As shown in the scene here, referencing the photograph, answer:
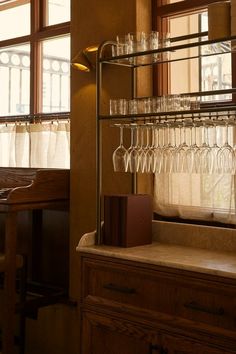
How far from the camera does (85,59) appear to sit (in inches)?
138

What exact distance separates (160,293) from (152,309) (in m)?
0.09

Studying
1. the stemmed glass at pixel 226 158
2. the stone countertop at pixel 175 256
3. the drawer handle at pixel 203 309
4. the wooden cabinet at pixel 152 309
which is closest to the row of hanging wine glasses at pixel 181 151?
the stemmed glass at pixel 226 158

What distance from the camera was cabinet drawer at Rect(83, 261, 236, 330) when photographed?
92.7 inches

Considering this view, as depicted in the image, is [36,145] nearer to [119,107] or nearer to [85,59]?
[85,59]

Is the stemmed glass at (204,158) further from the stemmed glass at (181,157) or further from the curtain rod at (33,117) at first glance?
A: the curtain rod at (33,117)

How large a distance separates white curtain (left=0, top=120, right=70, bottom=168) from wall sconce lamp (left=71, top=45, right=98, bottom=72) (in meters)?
0.66

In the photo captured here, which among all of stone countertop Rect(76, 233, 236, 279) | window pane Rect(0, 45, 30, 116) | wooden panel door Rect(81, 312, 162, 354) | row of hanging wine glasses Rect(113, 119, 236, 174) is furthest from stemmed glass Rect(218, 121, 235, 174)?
window pane Rect(0, 45, 30, 116)

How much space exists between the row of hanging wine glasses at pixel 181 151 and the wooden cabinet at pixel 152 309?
518 millimetres

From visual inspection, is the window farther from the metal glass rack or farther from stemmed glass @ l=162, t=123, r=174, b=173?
stemmed glass @ l=162, t=123, r=174, b=173

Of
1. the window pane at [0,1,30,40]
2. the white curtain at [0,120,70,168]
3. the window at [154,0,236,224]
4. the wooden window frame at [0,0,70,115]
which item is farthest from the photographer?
the window pane at [0,1,30,40]

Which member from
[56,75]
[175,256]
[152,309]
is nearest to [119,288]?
[152,309]

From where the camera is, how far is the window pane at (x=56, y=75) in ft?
14.1

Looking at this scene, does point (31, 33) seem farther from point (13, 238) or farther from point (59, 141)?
point (13, 238)

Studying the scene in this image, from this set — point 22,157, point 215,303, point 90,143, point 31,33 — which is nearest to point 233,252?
point 215,303
